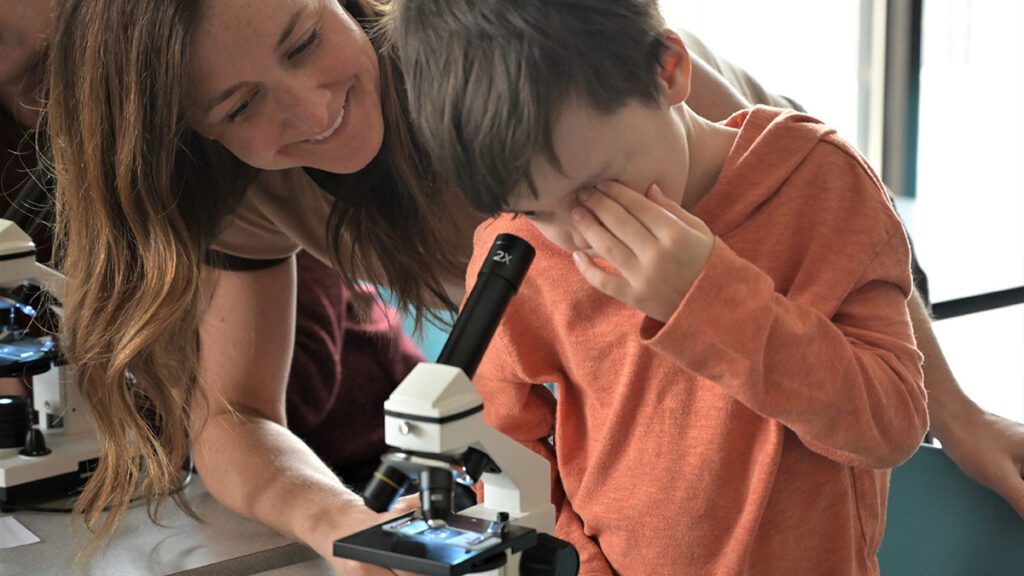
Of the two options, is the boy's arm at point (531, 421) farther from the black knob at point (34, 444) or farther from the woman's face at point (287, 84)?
the black knob at point (34, 444)

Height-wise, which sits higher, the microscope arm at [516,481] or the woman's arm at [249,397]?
the microscope arm at [516,481]

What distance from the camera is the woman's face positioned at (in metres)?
1.30

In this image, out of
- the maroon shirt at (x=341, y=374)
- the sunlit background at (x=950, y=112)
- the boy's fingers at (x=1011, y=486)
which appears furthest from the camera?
the sunlit background at (x=950, y=112)

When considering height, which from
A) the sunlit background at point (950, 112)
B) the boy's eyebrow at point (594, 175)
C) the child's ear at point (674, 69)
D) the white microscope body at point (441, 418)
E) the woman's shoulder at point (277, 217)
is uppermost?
the child's ear at point (674, 69)

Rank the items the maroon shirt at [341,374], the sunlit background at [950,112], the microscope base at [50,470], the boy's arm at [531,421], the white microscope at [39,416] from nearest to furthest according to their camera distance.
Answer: the boy's arm at [531,421] → the white microscope at [39,416] → the microscope base at [50,470] → the maroon shirt at [341,374] → the sunlit background at [950,112]

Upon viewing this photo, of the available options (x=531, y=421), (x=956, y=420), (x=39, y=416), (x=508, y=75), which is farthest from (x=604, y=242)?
(x=39, y=416)

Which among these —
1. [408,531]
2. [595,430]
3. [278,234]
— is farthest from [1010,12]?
[408,531]

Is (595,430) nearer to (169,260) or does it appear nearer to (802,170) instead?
(802,170)

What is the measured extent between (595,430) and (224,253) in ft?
2.51

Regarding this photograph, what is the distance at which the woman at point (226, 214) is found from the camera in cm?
132

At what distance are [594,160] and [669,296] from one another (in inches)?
4.8

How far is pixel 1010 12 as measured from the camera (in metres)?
4.54

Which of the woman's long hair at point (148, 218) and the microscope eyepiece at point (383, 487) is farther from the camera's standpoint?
the woman's long hair at point (148, 218)

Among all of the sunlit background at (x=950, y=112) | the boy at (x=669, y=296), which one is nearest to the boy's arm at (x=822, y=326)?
the boy at (x=669, y=296)
